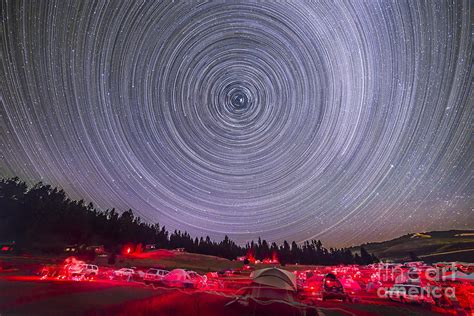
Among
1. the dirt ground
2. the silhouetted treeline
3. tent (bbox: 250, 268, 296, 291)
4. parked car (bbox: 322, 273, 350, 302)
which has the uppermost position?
the silhouetted treeline

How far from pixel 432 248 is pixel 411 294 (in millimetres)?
Result: 5598

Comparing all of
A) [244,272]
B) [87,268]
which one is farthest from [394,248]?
[87,268]

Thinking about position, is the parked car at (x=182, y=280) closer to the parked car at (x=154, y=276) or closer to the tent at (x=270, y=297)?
the parked car at (x=154, y=276)

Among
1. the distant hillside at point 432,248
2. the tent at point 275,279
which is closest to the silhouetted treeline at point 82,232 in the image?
the distant hillside at point 432,248

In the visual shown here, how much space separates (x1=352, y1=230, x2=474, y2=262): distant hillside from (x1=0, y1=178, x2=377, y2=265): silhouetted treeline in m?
1.24

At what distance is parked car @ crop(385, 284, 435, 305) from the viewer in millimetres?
11652

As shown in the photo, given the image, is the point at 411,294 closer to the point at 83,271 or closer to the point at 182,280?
the point at 182,280

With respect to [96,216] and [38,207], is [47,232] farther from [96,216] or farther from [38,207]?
[96,216]

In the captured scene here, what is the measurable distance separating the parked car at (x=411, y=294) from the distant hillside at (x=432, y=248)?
11.2 ft

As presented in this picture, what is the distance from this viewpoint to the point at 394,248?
62.3 feet

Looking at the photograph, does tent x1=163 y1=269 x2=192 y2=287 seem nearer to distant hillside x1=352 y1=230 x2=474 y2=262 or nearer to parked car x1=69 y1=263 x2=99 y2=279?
parked car x1=69 y1=263 x2=99 y2=279

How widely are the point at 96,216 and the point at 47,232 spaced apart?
862 cm

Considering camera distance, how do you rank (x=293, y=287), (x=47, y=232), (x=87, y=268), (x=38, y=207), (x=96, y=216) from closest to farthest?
(x=293, y=287) < (x=87, y=268) < (x=47, y=232) < (x=38, y=207) < (x=96, y=216)
